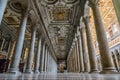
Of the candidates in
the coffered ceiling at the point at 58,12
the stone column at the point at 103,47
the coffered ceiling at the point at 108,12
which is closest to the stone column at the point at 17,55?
the coffered ceiling at the point at 58,12

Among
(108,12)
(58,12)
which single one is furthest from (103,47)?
(108,12)

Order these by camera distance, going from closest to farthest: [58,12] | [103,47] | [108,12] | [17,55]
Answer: [103,47]
[17,55]
[58,12]
[108,12]

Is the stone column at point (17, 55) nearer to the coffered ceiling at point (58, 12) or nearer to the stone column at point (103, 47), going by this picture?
the coffered ceiling at point (58, 12)

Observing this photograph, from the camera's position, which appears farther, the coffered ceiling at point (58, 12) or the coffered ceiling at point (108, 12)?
the coffered ceiling at point (108, 12)

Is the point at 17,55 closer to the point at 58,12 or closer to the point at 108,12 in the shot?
the point at 58,12

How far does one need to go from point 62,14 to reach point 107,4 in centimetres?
529

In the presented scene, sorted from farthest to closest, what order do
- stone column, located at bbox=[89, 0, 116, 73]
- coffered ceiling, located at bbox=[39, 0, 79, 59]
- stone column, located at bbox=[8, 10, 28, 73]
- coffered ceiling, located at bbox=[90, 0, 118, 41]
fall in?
coffered ceiling, located at bbox=[90, 0, 118, 41] → coffered ceiling, located at bbox=[39, 0, 79, 59] → stone column, located at bbox=[8, 10, 28, 73] → stone column, located at bbox=[89, 0, 116, 73]

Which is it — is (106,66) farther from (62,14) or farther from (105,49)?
(62,14)

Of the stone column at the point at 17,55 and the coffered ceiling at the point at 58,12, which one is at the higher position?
the coffered ceiling at the point at 58,12

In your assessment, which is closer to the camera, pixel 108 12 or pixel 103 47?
pixel 103 47

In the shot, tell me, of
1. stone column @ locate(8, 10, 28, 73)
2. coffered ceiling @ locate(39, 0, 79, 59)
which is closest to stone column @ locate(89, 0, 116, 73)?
coffered ceiling @ locate(39, 0, 79, 59)

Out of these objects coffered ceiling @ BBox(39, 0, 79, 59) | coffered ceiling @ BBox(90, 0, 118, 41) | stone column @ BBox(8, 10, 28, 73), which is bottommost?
stone column @ BBox(8, 10, 28, 73)

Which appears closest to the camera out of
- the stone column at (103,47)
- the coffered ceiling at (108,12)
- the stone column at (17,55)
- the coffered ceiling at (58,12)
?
the stone column at (103,47)

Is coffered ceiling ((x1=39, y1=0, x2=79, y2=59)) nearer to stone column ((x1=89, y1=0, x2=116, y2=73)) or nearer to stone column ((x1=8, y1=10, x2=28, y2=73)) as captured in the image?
stone column ((x1=8, y1=10, x2=28, y2=73))
